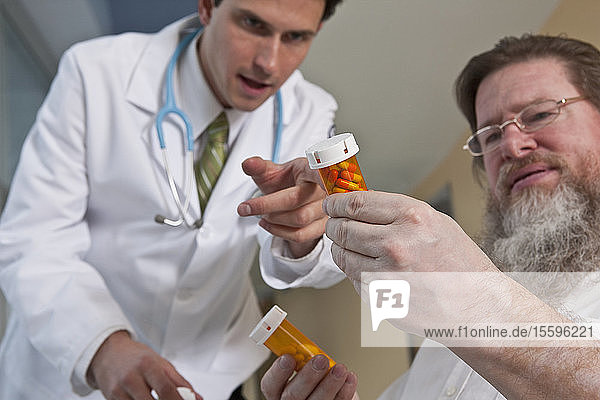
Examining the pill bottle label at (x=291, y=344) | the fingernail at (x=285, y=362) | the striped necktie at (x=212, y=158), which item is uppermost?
the striped necktie at (x=212, y=158)

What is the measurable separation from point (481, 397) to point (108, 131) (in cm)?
59

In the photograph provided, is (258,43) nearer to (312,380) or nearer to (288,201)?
(288,201)

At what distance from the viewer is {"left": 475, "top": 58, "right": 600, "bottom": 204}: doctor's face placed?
0.75 m

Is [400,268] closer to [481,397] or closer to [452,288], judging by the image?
[452,288]

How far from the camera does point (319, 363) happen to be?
0.63 metres

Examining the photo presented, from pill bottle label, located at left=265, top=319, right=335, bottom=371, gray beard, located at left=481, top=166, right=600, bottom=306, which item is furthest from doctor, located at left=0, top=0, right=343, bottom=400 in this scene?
gray beard, located at left=481, top=166, right=600, bottom=306

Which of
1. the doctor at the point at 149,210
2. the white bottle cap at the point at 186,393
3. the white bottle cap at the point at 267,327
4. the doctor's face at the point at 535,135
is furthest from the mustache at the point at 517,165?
the white bottle cap at the point at 186,393

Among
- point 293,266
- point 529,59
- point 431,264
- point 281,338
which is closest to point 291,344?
point 281,338

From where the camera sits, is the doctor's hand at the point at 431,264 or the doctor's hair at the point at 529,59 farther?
the doctor's hair at the point at 529,59

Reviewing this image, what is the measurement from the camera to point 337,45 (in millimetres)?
843

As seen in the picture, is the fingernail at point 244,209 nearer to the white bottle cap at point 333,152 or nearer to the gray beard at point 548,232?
the white bottle cap at point 333,152

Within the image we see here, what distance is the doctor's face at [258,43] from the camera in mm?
803

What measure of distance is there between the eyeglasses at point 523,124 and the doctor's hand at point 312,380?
0.33 m

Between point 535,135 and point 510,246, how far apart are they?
0.45ft
